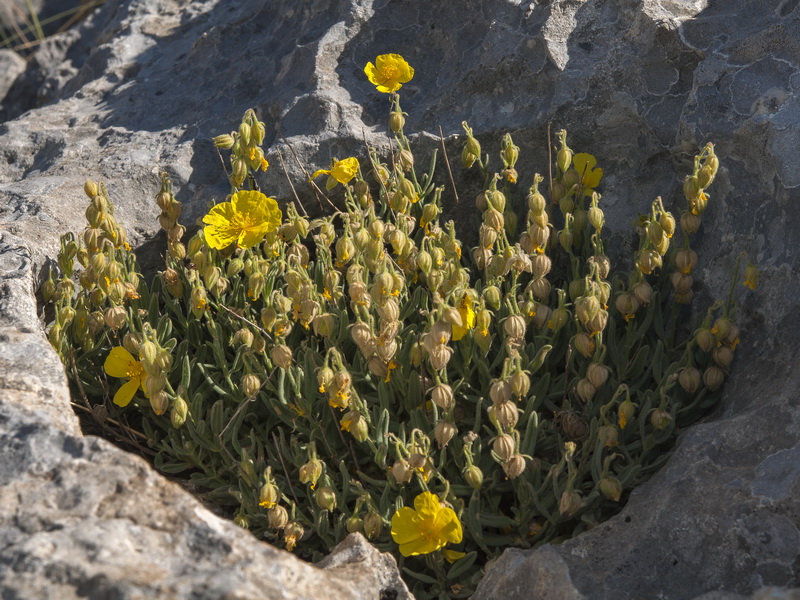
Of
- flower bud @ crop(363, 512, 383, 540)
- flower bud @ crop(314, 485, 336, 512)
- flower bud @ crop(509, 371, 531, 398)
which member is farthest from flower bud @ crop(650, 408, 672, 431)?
flower bud @ crop(314, 485, 336, 512)

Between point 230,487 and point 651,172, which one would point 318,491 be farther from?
point 651,172

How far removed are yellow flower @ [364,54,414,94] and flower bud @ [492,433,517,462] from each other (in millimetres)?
1469

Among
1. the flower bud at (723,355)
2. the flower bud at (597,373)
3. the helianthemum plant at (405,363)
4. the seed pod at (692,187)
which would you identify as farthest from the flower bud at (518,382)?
the seed pod at (692,187)

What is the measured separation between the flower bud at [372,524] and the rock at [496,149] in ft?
1.12

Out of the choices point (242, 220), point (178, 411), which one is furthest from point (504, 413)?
point (242, 220)

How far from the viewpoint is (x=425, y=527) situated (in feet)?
7.67

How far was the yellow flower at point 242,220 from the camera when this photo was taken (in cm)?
287

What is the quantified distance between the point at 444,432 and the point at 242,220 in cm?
97

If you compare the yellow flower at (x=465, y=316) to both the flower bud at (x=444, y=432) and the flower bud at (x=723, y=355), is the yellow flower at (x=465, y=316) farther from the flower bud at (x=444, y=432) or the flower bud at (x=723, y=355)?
the flower bud at (x=723, y=355)

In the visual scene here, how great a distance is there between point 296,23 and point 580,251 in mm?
1644

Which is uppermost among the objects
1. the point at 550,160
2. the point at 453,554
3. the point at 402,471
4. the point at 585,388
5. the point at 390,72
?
the point at 390,72

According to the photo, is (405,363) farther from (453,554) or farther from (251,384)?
(453,554)

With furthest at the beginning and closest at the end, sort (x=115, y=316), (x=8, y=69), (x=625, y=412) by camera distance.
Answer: (x=8, y=69)
(x=115, y=316)
(x=625, y=412)

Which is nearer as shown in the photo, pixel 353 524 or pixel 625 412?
pixel 353 524
